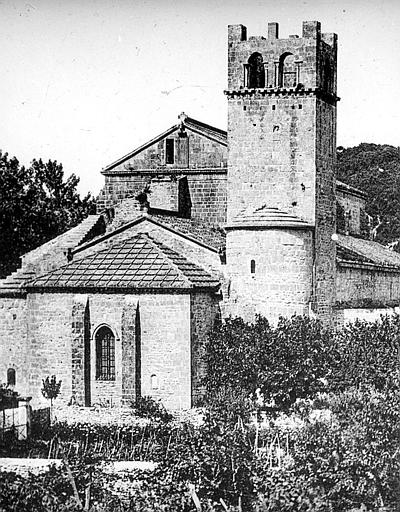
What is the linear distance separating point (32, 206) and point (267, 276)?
78.1 ft

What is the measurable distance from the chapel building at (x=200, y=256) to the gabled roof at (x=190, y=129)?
105 millimetres

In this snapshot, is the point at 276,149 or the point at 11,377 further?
the point at 11,377

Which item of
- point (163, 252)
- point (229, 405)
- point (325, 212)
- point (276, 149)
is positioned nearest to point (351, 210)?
point (325, 212)

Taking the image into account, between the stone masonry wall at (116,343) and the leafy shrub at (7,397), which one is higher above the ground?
the stone masonry wall at (116,343)

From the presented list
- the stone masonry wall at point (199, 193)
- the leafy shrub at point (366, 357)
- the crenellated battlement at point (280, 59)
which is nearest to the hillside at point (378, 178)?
the stone masonry wall at point (199, 193)

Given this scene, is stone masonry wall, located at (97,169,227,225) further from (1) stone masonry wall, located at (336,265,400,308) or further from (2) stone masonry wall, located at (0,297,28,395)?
(2) stone masonry wall, located at (0,297,28,395)

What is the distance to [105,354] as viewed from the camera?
3678 centimetres

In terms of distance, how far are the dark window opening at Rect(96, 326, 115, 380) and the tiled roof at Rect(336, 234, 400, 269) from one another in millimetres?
11155

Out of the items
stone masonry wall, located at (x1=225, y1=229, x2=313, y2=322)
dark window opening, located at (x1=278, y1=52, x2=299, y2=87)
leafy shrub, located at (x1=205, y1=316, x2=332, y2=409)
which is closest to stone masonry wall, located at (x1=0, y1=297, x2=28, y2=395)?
leafy shrub, located at (x1=205, y1=316, x2=332, y2=409)

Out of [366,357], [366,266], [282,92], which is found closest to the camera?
[366,357]

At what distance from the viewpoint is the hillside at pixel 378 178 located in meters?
75.6

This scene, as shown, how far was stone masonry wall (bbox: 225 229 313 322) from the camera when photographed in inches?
1467

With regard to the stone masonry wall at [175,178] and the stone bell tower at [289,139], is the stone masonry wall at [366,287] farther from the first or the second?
the stone masonry wall at [175,178]

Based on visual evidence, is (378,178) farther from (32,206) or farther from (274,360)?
(274,360)
